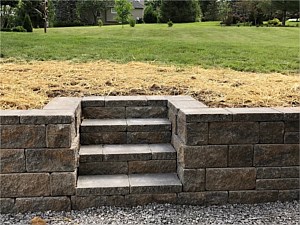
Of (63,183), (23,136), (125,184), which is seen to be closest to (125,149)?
(125,184)

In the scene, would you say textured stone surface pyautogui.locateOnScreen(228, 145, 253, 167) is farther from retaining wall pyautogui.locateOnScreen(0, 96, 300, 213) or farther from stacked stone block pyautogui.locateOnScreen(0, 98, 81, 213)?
stacked stone block pyautogui.locateOnScreen(0, 98, 81, 213)

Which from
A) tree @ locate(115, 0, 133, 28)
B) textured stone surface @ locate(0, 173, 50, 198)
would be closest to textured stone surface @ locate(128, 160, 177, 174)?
textured stone surface @ locate(0, 173, 50, 198)

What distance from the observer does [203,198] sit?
9.71ft

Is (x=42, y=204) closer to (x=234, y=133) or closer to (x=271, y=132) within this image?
(x=234, y=133)

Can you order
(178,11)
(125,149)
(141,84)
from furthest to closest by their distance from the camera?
(178,11) < (141,84) < (125,149)

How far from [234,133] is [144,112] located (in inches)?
36.8

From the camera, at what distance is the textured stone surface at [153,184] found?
9.50 feet

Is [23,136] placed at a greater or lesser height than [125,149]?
greater

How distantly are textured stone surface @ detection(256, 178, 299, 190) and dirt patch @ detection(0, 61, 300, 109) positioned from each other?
726 mm

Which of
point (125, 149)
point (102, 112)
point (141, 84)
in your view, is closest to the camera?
point (125, 149)

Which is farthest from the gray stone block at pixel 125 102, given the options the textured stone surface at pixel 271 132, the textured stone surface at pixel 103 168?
the textured stone surface at pixel 271 132

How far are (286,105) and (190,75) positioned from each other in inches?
68.7

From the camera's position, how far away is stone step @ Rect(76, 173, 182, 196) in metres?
2.86

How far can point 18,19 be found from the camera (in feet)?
73.7
